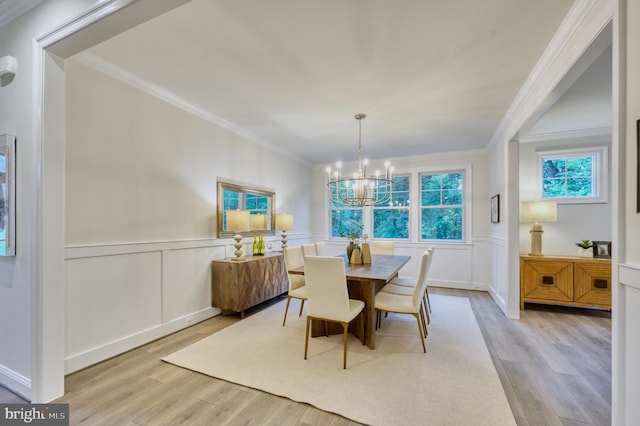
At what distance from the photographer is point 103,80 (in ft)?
8.07

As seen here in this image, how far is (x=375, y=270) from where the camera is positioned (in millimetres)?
2898


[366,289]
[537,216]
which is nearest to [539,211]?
[537,216]

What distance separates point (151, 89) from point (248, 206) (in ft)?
6.41

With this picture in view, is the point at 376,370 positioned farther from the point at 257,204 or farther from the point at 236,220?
the point at 257,204

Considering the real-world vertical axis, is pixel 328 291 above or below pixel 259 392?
above

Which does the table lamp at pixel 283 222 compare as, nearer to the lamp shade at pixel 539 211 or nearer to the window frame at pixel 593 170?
the lamp shade at pixel 539 211

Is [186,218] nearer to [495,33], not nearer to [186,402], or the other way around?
[186,402]

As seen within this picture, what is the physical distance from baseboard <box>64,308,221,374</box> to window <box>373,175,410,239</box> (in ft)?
12.2

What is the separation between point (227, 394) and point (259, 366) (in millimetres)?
395

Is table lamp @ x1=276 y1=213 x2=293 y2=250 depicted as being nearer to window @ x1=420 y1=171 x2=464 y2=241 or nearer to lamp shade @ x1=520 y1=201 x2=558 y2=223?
window @ x1=420 y1=171 x2=464 y2=241

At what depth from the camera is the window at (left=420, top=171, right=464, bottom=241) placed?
534 centimetres

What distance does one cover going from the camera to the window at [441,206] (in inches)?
210

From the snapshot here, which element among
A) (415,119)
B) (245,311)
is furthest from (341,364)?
(415,119)

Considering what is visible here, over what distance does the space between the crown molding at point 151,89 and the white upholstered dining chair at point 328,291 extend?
89.8 inches
